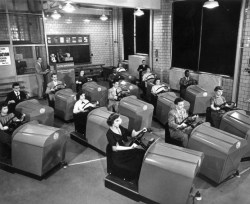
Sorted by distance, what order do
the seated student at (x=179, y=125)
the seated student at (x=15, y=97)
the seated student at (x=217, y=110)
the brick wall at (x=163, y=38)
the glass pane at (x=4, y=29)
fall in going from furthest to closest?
the brick wall at (x=163, y=38) < the glass pane at (x=4, y=29) < the seated student at (x=15, y=97) < the seated student at (x=217, y=110) < the seated student at (x=179, y=125)

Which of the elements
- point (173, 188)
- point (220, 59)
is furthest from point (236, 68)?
point (173, 188)

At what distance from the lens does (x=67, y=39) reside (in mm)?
12469

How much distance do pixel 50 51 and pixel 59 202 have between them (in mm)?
9441

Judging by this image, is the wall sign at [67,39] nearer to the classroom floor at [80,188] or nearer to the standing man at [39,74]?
the standing man at [39,74]

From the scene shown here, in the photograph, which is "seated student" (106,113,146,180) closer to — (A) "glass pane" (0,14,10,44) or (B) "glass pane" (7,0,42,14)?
(A) "glass pane" (0,14,10,44)

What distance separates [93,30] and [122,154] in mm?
10635

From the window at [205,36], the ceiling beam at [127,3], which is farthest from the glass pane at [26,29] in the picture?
the window at [205,36]

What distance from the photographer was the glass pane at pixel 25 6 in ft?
30.7

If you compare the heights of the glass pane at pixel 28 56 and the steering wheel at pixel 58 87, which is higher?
the glass pane at pixel 28 56

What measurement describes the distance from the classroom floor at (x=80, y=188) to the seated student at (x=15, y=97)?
218 cm

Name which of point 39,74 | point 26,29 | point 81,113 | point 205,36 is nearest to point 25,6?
point 26,29

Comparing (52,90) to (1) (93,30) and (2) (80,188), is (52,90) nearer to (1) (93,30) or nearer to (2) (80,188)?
(2) (80,188)

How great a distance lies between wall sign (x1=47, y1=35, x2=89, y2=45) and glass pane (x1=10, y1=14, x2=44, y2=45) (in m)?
1.66

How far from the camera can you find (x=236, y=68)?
7.98m
